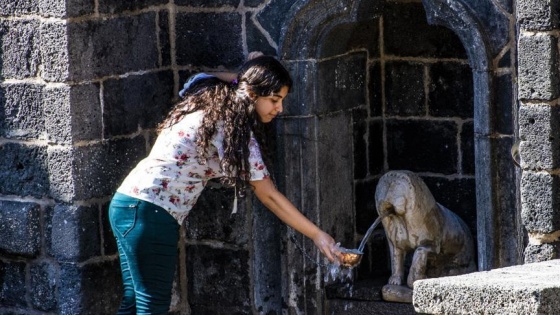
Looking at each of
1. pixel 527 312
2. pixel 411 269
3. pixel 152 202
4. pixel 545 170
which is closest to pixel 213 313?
pixel 411 269

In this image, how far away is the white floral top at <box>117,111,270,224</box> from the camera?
6.73m

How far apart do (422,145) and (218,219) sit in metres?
1.14

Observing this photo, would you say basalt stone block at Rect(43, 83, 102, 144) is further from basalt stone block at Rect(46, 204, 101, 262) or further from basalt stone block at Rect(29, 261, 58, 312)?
basalt stone block at Rect(29, 261, 58, 312)

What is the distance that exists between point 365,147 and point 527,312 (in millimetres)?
3334

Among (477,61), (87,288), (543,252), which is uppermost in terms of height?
(477,61)

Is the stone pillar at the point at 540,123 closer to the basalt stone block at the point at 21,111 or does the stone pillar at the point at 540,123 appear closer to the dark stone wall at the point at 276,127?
the dark stone wall at the point at 276,127

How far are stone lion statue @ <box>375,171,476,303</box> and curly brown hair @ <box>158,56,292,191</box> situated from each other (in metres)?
0.89

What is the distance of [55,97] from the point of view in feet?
24.8

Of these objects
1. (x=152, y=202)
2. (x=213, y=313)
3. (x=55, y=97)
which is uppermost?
(x=55, y=97)

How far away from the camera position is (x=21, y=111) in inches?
306

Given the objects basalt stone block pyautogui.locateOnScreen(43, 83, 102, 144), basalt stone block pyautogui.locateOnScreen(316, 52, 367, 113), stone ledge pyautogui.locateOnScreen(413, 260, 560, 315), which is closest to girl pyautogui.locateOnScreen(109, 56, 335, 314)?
basalt stone block pyautogui.locateOnScreen(43, 83, 102, 144)

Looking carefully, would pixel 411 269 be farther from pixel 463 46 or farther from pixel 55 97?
pixel 55 97

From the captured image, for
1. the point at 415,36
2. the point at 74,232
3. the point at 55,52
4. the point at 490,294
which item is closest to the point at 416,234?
the point at 415,36

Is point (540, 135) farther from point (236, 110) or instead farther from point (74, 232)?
point (74, 232)
